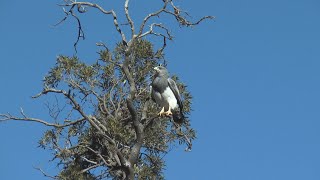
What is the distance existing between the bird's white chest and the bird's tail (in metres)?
0.13

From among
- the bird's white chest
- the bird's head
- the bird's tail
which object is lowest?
the bird's tail

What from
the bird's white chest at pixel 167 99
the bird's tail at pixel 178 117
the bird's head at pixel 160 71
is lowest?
the bird's tail at pixel 178 117

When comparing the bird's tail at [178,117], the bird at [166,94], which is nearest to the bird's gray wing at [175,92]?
the bird at [166,94]

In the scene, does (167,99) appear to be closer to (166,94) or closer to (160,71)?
(166,94)

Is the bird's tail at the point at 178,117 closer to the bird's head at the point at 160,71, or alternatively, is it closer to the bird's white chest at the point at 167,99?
the bird's white chest at the point at 167,99

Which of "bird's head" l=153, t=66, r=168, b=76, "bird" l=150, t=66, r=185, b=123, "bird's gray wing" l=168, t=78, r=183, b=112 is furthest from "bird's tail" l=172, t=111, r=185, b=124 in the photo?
"bird's head" l=153, t=66, r=168, b=76

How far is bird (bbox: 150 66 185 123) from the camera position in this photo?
38.3ft

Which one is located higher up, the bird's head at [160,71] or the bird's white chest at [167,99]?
the bird's head at [160,71]

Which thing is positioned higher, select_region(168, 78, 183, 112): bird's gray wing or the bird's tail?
select_region(168, 78, 183, 112): bird's gray wing

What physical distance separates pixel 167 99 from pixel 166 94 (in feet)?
0.32

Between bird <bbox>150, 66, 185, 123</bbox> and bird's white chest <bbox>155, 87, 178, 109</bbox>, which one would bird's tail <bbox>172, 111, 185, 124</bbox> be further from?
bird's white chest <bbox>155, 87, 178, 109</bbox>

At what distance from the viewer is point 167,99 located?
38.3 feet

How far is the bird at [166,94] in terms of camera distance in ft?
38.3

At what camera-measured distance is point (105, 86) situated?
12422 millimetres
